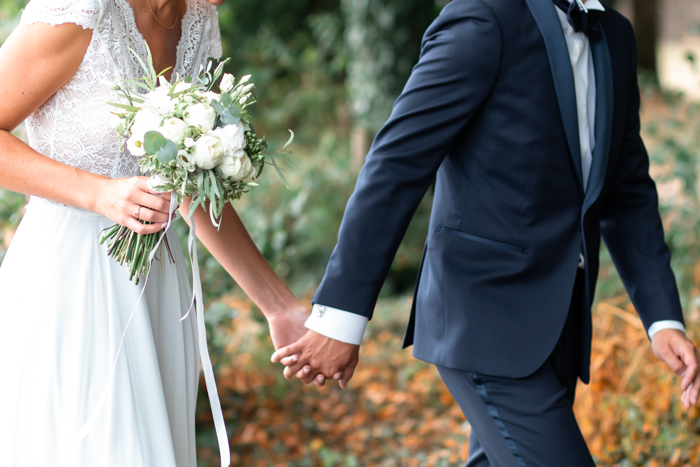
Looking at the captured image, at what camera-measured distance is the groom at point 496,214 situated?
1742 millimetres

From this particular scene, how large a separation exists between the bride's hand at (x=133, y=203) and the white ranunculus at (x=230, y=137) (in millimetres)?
197

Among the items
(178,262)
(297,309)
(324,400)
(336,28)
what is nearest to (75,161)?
(178,262)

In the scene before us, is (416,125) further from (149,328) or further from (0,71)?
(0,71)

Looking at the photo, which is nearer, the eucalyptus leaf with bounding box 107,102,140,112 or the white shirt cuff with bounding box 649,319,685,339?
the eucalyptus leaf with bounding box 107,102,140,112

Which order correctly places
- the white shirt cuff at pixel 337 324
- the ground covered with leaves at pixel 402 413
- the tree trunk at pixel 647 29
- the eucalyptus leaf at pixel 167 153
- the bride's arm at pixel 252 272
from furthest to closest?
the tree trunk at pixel 647 29 < the ground covered with leaves at pixel 402 413 < the bride's arm at pixel 252 272 < the white shirt cuff at pixel 337 324 < the eucalyptus leaf at pixel 167 153

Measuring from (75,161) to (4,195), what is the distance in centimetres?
225

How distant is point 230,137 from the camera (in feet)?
5.14

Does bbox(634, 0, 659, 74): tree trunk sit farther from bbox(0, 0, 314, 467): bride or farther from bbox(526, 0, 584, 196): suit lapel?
bbox(0, 0, 314, 467): bride

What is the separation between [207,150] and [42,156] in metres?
0.44

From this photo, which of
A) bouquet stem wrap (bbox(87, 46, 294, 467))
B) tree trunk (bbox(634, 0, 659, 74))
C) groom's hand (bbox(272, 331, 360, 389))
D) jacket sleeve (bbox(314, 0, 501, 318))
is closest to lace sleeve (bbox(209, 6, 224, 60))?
bouquet stem wrap (bbox(87, 46, 294, 467))

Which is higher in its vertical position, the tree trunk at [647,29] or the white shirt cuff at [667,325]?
the tree trunk at [647,29]

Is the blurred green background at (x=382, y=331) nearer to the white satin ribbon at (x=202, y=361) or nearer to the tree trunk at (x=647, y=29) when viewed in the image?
the tree trunk at (x=647, y=29)

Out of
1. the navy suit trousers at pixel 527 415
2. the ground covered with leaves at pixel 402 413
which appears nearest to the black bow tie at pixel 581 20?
the navy suit trousers at pixel 527 415

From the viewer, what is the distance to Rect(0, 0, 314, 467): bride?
5.30 feet
